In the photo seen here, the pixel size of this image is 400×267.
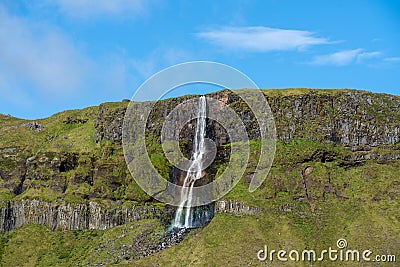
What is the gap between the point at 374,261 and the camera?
370 feet

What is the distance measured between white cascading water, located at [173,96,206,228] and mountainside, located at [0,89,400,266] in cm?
163

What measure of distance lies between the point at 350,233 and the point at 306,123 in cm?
3331

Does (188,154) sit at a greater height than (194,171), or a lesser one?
greater

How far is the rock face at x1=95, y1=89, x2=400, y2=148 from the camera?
467 ft

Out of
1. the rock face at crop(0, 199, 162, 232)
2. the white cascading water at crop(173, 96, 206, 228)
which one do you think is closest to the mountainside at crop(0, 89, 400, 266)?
the rock face at crop(0, 199, 162, 232)

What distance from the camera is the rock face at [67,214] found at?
472 feet

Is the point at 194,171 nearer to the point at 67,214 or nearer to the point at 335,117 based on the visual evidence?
the point at 67,214

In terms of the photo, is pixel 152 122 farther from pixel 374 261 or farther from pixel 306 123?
pixel 374 261

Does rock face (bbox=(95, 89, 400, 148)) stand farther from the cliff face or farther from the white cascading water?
the white cascading water

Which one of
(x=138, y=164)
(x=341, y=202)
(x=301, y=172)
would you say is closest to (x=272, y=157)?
(x=301, y=172)

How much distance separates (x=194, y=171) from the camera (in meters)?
146

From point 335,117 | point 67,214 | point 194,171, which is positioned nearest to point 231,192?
point 194,171

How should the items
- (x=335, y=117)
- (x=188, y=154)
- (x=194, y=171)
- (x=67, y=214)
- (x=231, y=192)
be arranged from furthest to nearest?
(x=188, y=154) → (x=67, y=214) → (x=335, y=117) → (x=194, y=171) → (x=231, y=192)

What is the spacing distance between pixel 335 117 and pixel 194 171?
107 ft
